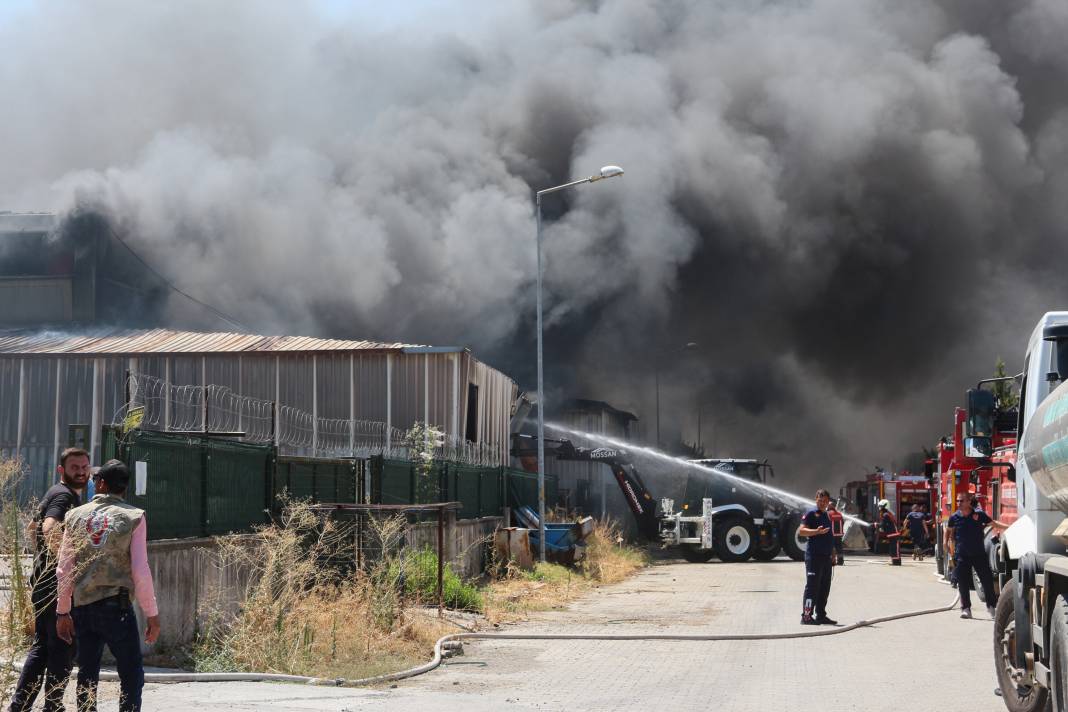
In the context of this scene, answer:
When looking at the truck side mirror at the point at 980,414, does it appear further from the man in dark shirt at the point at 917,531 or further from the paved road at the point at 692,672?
the man in dark shirt at the point at 917,531

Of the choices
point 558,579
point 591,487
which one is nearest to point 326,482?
point 558,579

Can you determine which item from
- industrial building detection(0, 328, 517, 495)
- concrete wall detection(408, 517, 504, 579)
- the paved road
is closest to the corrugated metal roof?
industrial building detection(0, 328, 517, 495)

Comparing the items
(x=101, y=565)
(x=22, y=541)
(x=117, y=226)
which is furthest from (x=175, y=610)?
(x=117, y=226)

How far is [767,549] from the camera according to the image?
27953mm

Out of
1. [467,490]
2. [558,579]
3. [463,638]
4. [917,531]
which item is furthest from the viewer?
[917,531]

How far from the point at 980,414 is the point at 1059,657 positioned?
9.48ft

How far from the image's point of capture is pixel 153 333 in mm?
27797

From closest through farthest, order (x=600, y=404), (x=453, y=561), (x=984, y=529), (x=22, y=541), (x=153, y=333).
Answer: (x=22, y=541) < (x=984, y=529) < (x=453, y=561) < (x=153, y=333) < (x=600, y=404)

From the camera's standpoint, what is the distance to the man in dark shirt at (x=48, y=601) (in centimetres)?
607

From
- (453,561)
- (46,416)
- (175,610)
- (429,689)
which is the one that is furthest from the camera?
(46,416)

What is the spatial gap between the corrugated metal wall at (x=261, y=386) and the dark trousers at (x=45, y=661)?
18741mm

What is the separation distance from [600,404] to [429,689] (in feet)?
119

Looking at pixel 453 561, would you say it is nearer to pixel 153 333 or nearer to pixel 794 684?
pixel 794 684

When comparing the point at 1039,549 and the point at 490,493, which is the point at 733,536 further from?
the point at 1039,549
